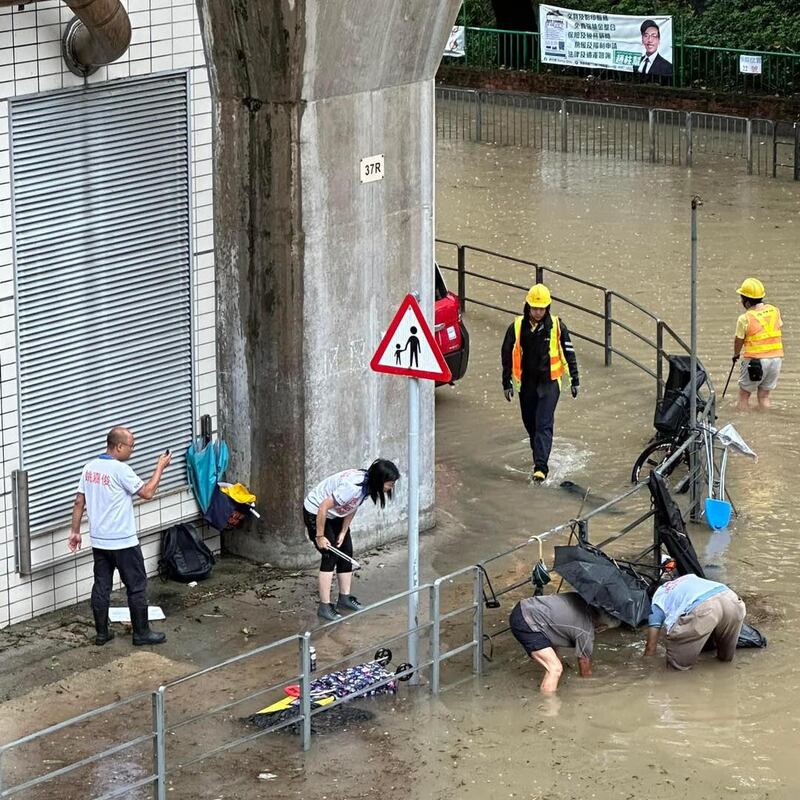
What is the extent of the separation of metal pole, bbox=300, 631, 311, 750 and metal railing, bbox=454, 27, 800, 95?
80.5ft

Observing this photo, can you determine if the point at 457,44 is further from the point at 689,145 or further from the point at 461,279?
the point at 461,279

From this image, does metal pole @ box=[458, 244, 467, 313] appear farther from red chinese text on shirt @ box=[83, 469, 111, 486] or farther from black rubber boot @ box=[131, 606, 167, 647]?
red chinese text on shirt @ box=[83, 469, 111, 486]

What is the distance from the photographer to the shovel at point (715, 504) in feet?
50.5

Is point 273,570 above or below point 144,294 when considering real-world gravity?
below

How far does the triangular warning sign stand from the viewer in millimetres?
11711

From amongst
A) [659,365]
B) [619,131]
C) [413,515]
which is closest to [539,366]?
[659,365]

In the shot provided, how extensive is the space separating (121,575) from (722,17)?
2711 cm

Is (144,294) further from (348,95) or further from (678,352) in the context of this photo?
(678,352)

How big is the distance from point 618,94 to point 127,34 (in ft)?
77.7

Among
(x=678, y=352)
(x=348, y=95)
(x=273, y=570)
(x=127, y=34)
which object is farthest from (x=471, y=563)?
(x=678, y=352)

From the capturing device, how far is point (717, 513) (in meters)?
15.4

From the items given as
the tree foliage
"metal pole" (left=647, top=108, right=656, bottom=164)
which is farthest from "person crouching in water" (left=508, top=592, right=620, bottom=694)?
the tree foliage

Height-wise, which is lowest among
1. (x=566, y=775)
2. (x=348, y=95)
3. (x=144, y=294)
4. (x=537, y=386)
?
(x=566, y=775)

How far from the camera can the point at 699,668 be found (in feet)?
41.6
